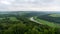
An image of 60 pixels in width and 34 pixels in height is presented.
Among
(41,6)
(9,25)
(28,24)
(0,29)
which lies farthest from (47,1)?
(0,29)

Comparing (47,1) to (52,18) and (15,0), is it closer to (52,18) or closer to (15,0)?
(52,18)

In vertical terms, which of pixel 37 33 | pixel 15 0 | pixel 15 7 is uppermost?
pixel 15 0

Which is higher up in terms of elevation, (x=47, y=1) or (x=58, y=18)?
(x=47, y=1)

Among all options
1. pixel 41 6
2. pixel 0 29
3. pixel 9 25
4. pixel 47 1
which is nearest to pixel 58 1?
pixel 47 1

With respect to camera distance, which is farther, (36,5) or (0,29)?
(36,5)

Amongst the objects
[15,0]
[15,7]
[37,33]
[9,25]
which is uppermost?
[15,0]

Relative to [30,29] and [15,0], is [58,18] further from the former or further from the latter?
[15,0]
